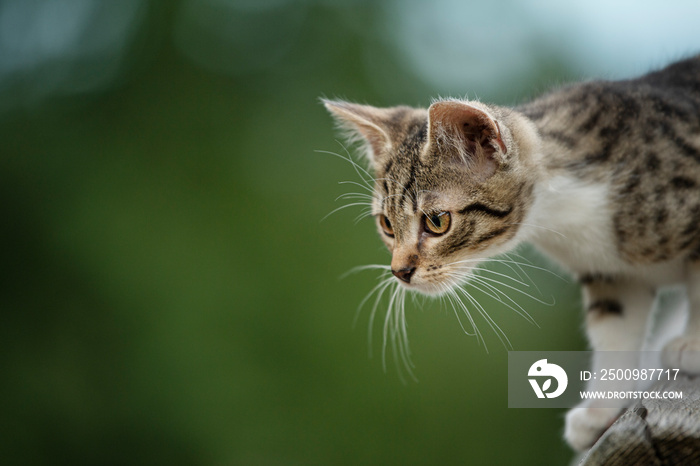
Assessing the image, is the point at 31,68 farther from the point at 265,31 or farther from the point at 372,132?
the point at 372,132

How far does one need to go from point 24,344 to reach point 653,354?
4.36m

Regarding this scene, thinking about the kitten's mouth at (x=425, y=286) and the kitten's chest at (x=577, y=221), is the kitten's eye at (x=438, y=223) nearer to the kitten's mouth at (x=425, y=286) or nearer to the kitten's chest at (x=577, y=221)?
the kitten's mouth at (x=425, y=286)

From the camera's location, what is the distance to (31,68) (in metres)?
5.00

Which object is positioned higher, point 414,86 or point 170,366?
point 414,86

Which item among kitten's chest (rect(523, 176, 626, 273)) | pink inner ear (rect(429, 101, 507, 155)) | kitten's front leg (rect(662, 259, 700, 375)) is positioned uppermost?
pink inner ear (rect(429, 101, 507, 155))

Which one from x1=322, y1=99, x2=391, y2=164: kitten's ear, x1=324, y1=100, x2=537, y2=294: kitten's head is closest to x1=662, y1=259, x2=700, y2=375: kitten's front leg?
x1=324, y1=100, x2=537, y2=294: kitten's head

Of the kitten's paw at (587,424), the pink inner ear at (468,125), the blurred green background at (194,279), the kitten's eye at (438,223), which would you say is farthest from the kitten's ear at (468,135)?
the blurred green background at (194,279)

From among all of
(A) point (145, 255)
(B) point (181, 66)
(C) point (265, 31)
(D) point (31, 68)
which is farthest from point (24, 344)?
(C) point (265, 31)

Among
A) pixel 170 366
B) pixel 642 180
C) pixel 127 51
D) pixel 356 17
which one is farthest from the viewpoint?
pixel 356 17

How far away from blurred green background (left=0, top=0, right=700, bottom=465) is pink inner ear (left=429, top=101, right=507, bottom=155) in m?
2.81

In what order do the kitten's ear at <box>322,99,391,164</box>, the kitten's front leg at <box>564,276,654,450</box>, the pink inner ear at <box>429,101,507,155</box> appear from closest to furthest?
the pink inner ear at <box>429,101,507,155</box>, the kitten's front leg at <box>564,276,654,450</box>, the kitten's ear at <box>322,99,391,164</box>

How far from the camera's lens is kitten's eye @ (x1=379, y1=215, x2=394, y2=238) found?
6.72ft

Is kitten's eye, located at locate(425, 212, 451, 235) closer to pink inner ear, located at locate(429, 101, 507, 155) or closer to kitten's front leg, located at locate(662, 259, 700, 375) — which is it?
pink inner ear, located at locate(429, 101, 507, 155)

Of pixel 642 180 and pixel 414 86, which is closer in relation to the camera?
pixel 642 180
